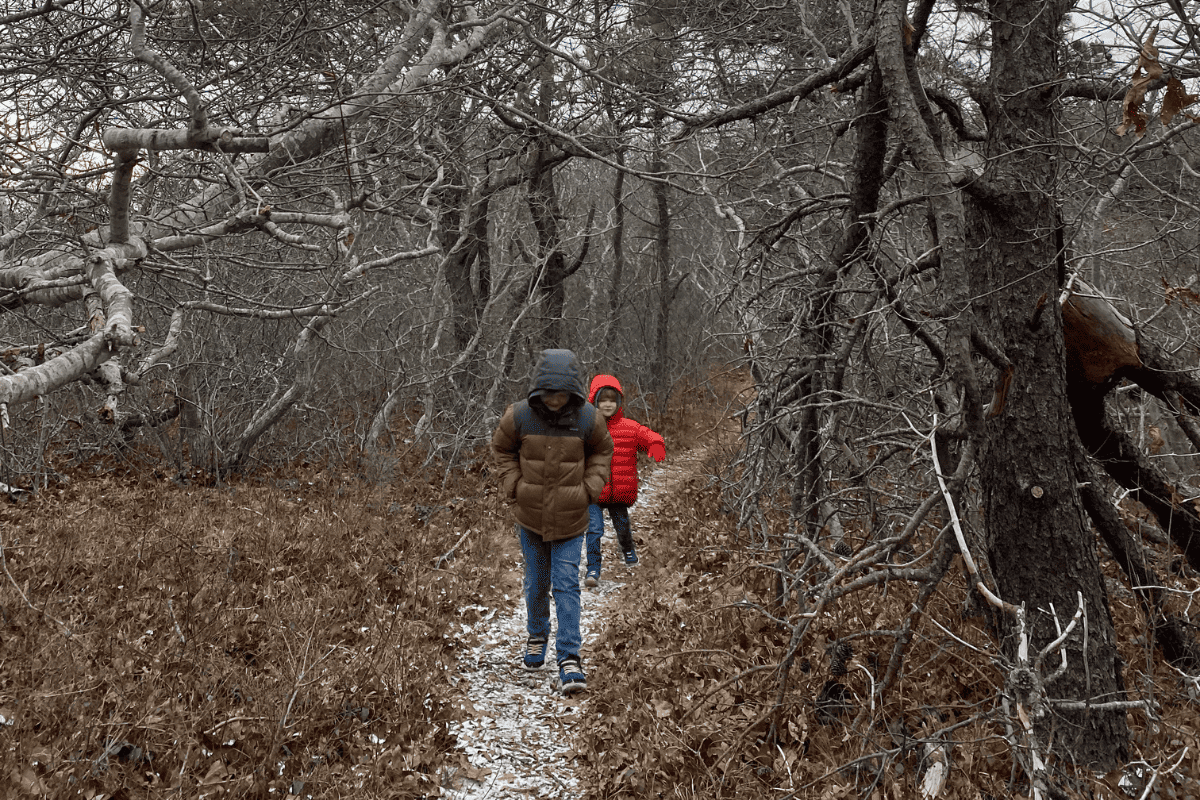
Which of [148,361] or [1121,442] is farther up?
[148,361]

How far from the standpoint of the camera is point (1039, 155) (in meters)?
3.46

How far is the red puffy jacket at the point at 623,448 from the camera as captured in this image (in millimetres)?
7082

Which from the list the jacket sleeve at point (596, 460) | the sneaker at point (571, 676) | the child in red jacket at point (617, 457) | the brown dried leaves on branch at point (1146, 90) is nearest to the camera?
the brown dried leaves on branch at point (1146, 90)

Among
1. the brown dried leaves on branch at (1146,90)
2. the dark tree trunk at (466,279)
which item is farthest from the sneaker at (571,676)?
the dark tree trunk at (466,279)

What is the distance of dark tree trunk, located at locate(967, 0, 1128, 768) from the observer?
3277mm

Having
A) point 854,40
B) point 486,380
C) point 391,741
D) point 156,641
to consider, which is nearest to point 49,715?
point 156,641

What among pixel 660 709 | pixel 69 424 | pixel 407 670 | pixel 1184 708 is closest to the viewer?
pixel 1184 708

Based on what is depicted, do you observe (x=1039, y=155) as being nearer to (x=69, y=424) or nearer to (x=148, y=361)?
(x=148, y=361)

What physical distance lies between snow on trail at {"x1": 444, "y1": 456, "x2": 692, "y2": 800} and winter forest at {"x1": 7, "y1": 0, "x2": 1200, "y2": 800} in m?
0.12

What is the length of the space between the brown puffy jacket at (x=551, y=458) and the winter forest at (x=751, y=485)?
3.48 feet

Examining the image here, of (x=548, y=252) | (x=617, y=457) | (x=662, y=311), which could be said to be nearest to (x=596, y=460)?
(x=617, y=457)

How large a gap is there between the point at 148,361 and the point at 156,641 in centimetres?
178

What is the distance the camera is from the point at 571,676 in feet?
15.7

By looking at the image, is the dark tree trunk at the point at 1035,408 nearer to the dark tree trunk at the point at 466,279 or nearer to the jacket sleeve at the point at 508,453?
the jacket sleeve at the point at 508,453
